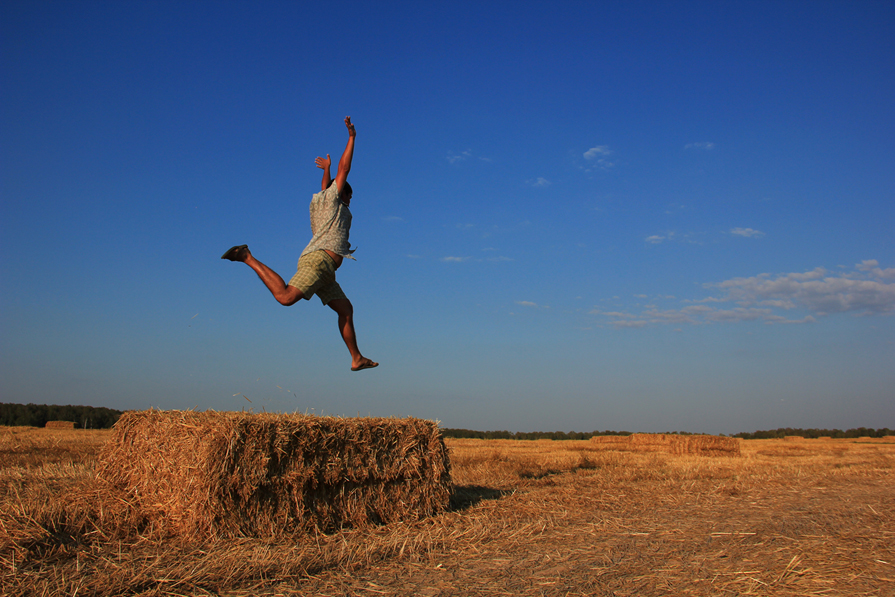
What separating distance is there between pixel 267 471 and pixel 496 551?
6.80ft

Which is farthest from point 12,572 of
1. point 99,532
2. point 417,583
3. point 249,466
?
point 417,583

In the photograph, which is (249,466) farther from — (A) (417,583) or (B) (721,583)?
(B) (721,583)

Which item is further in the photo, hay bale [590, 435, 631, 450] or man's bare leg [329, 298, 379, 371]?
hay bale [590, 435, 631, 450]

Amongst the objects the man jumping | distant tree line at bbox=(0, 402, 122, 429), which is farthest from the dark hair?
distant tree line at bbox=(0, 402, 122, 429)

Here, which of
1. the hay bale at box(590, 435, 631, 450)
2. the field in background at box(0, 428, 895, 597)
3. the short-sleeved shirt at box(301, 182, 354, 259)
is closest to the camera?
the field in background at box(0, 428, 895, 597)

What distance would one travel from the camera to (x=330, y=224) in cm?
566

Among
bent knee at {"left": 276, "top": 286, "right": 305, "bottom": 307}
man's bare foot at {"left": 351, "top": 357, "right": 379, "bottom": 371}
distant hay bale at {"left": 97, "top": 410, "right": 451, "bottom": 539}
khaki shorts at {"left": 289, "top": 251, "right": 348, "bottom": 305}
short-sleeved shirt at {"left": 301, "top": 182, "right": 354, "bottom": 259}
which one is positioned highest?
short-sleeved shirt at {"left": 301, "top": 182, "right": 354, "bottom": 259}

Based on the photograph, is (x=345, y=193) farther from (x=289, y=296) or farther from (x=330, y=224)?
(x=289, y=296)

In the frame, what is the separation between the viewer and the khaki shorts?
530 cm

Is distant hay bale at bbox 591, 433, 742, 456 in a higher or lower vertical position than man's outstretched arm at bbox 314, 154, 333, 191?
lower

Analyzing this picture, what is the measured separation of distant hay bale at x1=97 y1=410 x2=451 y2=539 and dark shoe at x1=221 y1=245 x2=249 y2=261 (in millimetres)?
1450

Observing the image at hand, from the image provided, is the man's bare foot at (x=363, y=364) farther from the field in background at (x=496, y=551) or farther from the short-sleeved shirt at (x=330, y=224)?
the field in background at (x=496, y=551)

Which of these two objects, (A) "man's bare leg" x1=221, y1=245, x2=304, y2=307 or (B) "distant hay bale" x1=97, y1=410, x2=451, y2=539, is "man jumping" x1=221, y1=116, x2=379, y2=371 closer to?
(A) "man's bare leg" x1=221, y1=245, x2=304, y2=307

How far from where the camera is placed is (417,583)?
144 inches
